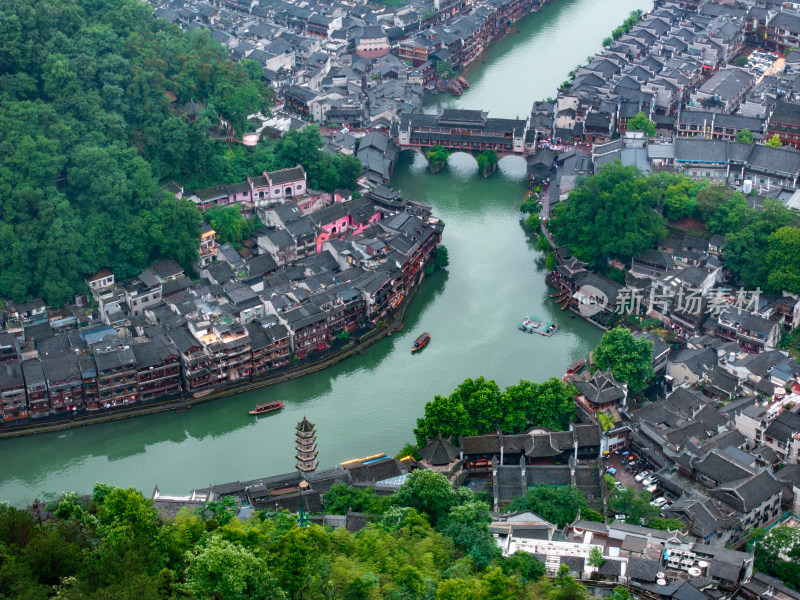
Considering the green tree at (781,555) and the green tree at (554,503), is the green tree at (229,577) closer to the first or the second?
the green tree at (554,503)

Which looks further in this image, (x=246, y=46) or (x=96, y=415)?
(x=246, y=46)

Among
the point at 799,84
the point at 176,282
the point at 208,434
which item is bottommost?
the point at 208,434

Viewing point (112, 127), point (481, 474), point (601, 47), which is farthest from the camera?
point (601, 47)

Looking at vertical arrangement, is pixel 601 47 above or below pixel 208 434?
above

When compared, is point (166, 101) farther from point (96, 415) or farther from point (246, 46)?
point (96, 415)

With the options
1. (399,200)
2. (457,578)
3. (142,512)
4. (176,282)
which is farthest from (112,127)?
(457,578)

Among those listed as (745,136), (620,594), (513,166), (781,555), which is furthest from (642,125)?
(620,594)

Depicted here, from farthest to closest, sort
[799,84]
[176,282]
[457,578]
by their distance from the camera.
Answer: [799,84] → [176,282] → [457,578]
